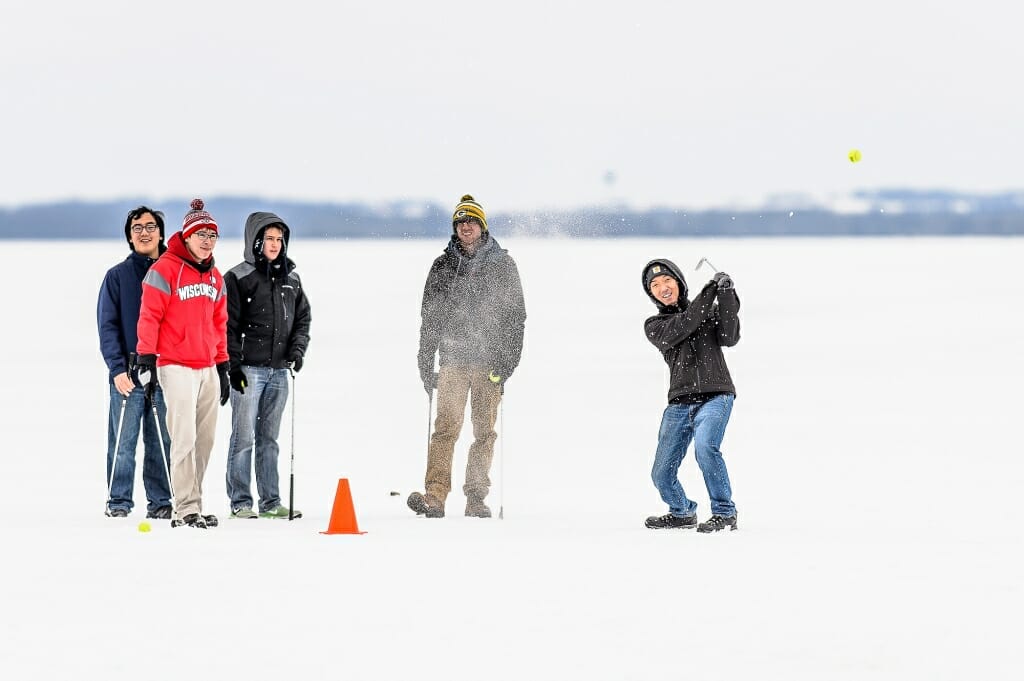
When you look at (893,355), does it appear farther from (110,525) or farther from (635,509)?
(110,525)

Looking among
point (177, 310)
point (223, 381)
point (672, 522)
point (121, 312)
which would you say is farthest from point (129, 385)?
point (672, 522)

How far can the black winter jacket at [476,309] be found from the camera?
8.14 meters

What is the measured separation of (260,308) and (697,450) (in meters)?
2.73

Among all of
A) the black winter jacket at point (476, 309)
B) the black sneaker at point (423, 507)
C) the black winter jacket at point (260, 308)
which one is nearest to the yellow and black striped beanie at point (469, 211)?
the black winter jacket at point (476, 309)

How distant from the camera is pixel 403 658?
15.8 ft

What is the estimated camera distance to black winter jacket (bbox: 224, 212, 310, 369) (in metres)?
8.11

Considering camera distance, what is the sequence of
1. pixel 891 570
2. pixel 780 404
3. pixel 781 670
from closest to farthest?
1. pixel 781 670
2. pixel 891 570
3. pixel 780 404

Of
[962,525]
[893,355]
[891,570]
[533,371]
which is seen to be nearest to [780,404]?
[533,371]

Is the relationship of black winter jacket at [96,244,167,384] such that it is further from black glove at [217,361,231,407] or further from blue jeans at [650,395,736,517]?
blue jeans at [650,395,736,517]

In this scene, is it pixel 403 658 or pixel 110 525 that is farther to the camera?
pixel 110 525

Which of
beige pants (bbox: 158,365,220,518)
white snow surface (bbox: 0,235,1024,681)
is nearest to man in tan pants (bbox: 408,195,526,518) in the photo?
white snow surface (bbox: 0,235,1024,681)

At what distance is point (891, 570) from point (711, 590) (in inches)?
40.3

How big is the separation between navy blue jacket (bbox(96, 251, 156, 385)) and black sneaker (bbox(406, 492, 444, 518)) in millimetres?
1768

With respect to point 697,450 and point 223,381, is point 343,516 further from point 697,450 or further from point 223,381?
point 697,450
